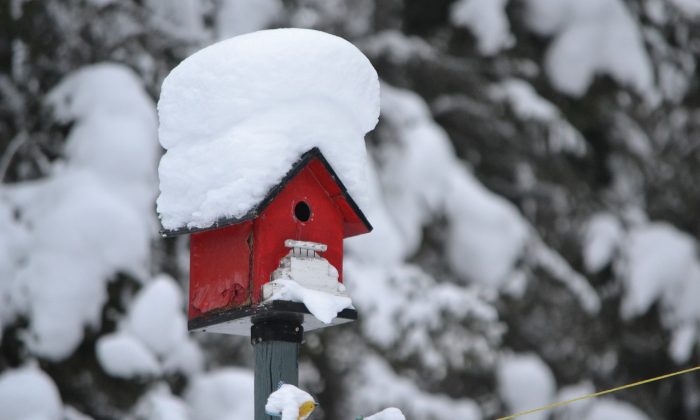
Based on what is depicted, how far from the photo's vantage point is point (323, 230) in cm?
321

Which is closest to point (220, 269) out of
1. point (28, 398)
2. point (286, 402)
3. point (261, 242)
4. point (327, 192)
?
point (261, 242)

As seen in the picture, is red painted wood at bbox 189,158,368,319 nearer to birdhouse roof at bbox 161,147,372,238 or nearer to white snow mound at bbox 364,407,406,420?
birdhouse roof at bbox 161,147,372,238

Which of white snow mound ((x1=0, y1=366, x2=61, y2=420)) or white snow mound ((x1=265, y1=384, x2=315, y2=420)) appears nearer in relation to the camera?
white snow mound ((x1=265, y1=384, x2=315, y2=420))

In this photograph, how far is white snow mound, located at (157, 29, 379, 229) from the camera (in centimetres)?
295

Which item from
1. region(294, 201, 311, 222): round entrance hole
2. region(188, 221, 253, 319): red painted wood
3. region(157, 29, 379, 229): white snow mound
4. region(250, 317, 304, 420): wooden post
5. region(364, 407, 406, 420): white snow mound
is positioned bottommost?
region(364, 407, 406, 420): white snow mound

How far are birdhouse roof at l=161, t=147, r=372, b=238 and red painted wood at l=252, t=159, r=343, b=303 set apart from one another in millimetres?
14

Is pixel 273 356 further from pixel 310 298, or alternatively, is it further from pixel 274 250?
pixel 274 250

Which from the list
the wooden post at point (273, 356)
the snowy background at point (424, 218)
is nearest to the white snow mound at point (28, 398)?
the snowy background at point (424, 218)

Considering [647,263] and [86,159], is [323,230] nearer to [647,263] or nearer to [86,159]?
[86,159]

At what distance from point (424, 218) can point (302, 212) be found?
14.4ft

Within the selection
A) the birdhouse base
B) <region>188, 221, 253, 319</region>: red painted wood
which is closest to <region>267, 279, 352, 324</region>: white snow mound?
the birdhouse base

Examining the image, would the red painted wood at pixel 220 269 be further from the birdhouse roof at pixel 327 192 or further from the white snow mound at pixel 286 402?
the white snow mound at pixel 286 402

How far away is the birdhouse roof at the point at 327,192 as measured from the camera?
2926 millimetres

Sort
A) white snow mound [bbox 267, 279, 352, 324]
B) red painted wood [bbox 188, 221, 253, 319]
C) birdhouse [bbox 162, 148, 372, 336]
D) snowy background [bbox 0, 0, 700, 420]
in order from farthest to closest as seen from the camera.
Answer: snowy background [bbox 0, 0, 700, 420], red painted wood [bbox 188, 221, 253, 319], birdhouse [bbox 162, 148, 372, 336], white snow mound [bbox 267, 279, 352, 324]
